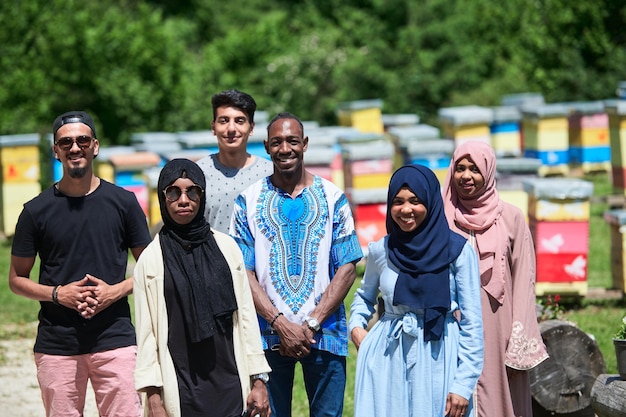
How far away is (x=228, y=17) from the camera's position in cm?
3691

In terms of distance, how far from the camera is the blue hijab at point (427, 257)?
4.59 metres

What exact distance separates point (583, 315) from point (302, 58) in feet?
63.4

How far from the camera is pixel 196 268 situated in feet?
14.8

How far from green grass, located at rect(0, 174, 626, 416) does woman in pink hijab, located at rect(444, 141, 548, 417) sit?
5.30ft

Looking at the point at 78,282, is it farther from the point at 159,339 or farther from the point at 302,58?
the point at 302,58

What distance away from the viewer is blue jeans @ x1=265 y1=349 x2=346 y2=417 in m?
5.24

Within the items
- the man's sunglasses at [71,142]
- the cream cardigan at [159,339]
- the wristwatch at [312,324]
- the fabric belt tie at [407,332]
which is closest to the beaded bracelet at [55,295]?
the man's sunglasses at [71,142]

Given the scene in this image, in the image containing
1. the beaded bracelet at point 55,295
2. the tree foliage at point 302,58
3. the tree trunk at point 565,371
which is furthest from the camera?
the tree foliage at point 302,58

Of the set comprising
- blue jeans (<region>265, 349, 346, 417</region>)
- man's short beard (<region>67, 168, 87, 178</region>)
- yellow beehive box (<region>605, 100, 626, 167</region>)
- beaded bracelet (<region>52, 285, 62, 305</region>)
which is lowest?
blue jeans (<region>265, 349, 346, 417</region>)

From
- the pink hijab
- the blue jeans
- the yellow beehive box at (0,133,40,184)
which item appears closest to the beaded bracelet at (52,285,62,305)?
the blue jeans

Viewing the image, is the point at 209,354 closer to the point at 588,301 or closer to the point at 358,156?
the point at 588,301

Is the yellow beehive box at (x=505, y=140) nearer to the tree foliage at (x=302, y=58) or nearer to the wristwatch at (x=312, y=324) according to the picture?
the tree foliage at (x=302, y=58)

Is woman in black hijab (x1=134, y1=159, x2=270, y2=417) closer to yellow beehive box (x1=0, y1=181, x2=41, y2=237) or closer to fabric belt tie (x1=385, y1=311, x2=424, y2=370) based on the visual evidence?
fabric belt tie (x1=385, y1=311, x2=424, y2=370)

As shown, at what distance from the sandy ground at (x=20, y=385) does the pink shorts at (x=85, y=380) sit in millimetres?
2596
